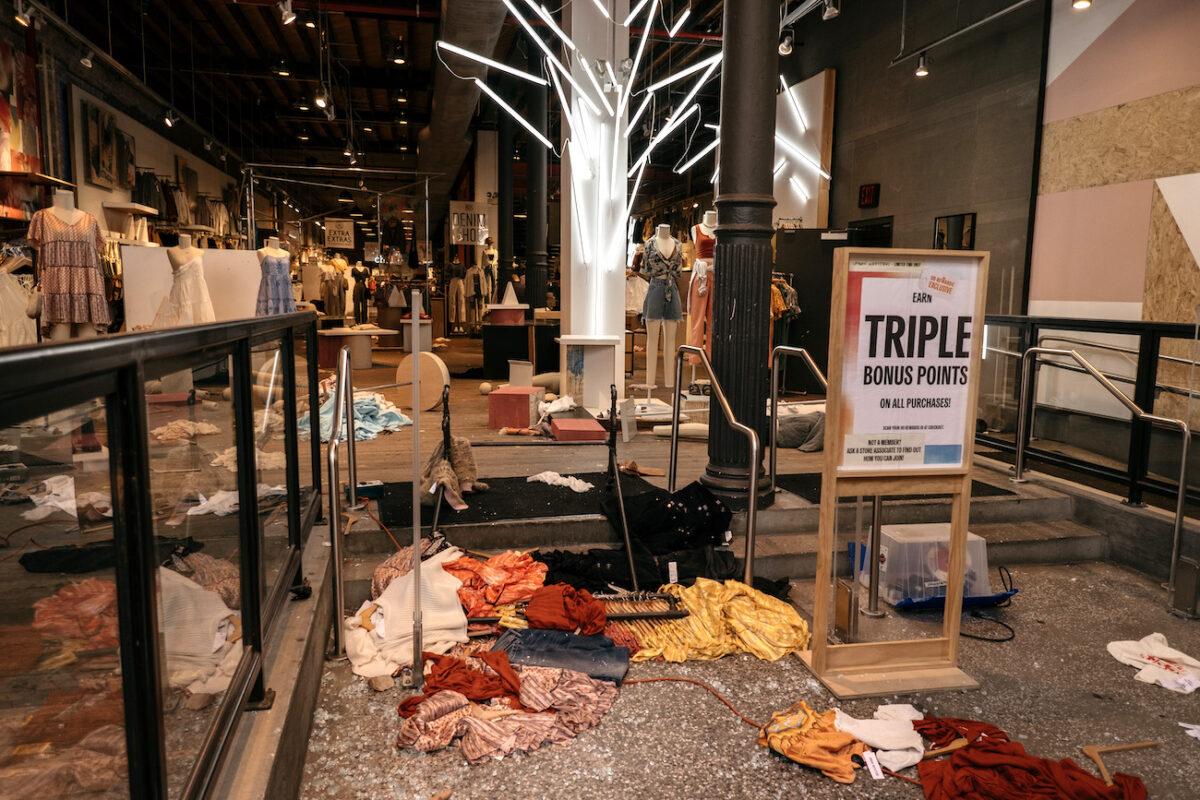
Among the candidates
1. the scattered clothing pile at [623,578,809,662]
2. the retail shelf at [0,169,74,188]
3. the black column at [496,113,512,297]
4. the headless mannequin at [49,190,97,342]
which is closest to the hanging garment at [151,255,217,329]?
the headless mannequin at [49,190,97,342]

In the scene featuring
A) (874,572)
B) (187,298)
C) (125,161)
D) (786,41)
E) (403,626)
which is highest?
(786,41)

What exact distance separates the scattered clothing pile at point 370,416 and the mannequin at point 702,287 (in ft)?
9.13

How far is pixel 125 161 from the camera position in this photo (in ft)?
35.3

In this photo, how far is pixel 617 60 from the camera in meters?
7.27

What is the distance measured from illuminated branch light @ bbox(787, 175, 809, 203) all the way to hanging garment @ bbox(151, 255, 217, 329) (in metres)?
7.58

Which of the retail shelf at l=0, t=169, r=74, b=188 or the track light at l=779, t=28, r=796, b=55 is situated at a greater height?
the track light at l=779, t=28, r=796, b=55

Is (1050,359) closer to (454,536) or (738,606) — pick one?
(738,606)

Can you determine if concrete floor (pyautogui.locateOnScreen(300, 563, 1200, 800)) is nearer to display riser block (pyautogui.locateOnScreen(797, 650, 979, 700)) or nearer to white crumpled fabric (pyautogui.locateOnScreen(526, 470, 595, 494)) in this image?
display riser block (pyautogui.locateOnScreen(797, 650, 979, 700))

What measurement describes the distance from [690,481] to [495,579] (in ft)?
6.40

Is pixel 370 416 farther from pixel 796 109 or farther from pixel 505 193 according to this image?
pixel 505 193

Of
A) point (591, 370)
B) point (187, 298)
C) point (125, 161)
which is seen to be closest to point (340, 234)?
point (125, 161)

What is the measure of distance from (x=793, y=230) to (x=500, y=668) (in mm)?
7901

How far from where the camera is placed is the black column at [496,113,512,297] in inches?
551

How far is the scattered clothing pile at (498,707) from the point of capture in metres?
2.47
